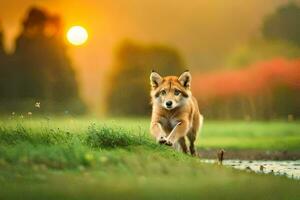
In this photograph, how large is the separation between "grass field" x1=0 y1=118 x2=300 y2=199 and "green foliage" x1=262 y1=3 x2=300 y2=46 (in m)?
1.95

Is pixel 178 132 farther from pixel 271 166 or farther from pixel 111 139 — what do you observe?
pixel 271 166

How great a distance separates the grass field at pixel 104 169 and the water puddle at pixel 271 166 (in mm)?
Result: 707

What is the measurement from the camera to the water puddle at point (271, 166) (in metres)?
8.28

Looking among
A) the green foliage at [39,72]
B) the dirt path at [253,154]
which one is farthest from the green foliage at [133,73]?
the dirt path at [253,154]

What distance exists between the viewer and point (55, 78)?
923 centimetres

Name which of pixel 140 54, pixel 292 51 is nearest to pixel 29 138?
pixel 140 54

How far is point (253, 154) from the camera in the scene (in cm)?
1055

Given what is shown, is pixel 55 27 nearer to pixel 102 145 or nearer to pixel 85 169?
pixel 102 145

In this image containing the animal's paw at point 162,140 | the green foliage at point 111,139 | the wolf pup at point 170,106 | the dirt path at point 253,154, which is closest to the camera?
the green foliage at point 111,139

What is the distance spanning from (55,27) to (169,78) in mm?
1356

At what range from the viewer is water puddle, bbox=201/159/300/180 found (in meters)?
8.28

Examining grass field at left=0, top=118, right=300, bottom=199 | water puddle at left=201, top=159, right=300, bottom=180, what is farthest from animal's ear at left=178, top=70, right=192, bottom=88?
water puddle at left=201, top=159, right=300, bottom=180

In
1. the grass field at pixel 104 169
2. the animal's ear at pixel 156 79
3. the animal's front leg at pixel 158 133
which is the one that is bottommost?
the grass field at pixel 104 169

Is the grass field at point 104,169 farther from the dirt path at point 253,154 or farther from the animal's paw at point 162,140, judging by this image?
the dirt path at point 253,154
